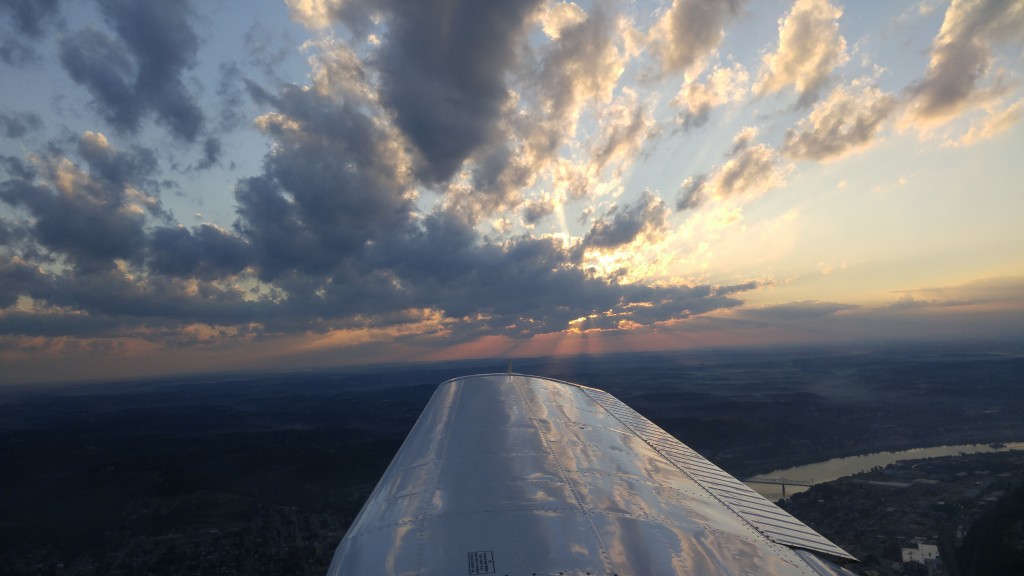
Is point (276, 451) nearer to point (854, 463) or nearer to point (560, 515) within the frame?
point (560, 515)

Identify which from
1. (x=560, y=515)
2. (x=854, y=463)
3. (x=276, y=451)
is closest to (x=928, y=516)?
(x=854, y=463)

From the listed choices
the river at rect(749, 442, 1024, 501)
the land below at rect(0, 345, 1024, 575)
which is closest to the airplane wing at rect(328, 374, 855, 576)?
the land below at rect(0, 345, 1024, 575)

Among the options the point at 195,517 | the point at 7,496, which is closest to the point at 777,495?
the point at 195,517

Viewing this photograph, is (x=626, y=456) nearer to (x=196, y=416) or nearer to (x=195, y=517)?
(x=195, y=517)

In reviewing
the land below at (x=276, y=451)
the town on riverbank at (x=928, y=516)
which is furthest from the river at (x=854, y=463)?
the town on riverbank at (x=928, y=516)

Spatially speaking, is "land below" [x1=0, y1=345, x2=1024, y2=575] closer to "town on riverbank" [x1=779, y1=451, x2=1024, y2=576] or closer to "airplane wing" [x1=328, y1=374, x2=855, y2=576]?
"town on riverbank" [x1=779, y1=451, x2=1024, y2=576]
